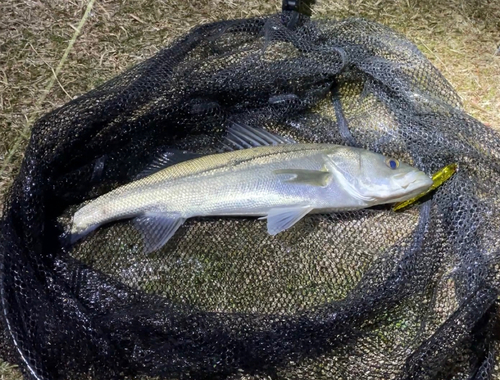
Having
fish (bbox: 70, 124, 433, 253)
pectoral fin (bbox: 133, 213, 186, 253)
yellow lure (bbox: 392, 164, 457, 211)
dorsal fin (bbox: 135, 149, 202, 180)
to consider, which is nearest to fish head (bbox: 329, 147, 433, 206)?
fish (bbox: 70, 124, 433, 253)

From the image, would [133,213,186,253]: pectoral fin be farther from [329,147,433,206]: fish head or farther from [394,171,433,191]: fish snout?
[394,171,433,191]: fish snout

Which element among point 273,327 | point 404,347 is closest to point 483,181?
point 404,347

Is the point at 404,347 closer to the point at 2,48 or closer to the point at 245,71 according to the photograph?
the point at 245,71

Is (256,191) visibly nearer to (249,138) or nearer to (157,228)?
(249,138)

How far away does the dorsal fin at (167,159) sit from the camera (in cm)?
309

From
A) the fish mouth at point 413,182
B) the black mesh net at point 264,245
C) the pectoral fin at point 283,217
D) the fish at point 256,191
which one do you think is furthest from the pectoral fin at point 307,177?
the fish mouth at point 413,182

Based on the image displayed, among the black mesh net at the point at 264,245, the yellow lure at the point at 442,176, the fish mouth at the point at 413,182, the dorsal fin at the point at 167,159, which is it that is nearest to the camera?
the black mesh net at the point at 264,245

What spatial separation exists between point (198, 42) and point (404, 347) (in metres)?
2.38

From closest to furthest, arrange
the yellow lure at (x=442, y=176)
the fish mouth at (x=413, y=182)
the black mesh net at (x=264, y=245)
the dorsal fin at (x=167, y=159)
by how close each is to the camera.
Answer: the black mesh net at (x=264, y=245), the fish mouth at (x=413, y=182), the yellow lure at (x=442, y=176), the dorsal fin at (x=167, y=159)

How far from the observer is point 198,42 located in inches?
130

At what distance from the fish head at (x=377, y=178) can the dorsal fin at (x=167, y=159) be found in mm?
937

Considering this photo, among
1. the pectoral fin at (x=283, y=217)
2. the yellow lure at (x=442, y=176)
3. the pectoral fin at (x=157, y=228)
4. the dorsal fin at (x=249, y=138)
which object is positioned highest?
the yellow lure at (x=442, y=176)

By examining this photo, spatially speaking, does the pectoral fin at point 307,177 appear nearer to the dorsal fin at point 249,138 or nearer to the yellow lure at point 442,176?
the dorsal fin at point 249,138

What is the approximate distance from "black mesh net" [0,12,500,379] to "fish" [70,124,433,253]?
15 cm
